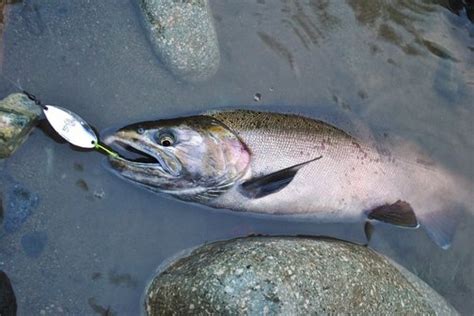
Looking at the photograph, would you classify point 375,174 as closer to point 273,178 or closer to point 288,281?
point 273,178

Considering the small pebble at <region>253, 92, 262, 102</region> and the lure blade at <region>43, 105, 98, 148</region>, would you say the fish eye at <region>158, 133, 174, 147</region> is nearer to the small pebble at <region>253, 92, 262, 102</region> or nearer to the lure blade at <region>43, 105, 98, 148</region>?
the lure blade at <region>43, 105, 98, 148</region>

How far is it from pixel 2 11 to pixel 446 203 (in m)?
4.24

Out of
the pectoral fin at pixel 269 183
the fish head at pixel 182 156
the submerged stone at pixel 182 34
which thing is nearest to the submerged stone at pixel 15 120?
the fish head at pixel 182 156

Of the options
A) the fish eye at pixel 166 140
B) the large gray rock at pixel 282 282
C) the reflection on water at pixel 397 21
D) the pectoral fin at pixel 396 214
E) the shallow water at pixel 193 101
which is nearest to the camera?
the large gray rock at pixel 282 282

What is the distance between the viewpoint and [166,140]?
4.63 meters

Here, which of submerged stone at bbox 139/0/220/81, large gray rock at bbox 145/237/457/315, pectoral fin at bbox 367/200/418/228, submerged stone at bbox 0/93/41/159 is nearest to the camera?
large gray rock at bbox 145/237/457/315

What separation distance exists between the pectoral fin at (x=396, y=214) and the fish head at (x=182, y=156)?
1.30 meters

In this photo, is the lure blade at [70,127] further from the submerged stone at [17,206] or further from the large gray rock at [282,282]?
the large gray rock at [282,282]

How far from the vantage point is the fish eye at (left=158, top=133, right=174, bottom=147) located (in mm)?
4625

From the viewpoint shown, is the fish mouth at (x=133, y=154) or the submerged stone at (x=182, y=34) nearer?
the fish mouth at (x=133, y=154)

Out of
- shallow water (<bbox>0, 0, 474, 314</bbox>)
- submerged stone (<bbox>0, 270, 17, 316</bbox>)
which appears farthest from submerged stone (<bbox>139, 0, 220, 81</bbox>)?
submerged stone (<bbox>0, 270, 17, 316</bbox>)

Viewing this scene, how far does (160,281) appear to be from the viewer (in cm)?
455

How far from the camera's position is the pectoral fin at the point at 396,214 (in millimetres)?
5125

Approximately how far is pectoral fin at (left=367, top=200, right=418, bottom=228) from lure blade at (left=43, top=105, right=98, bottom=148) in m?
2.53
